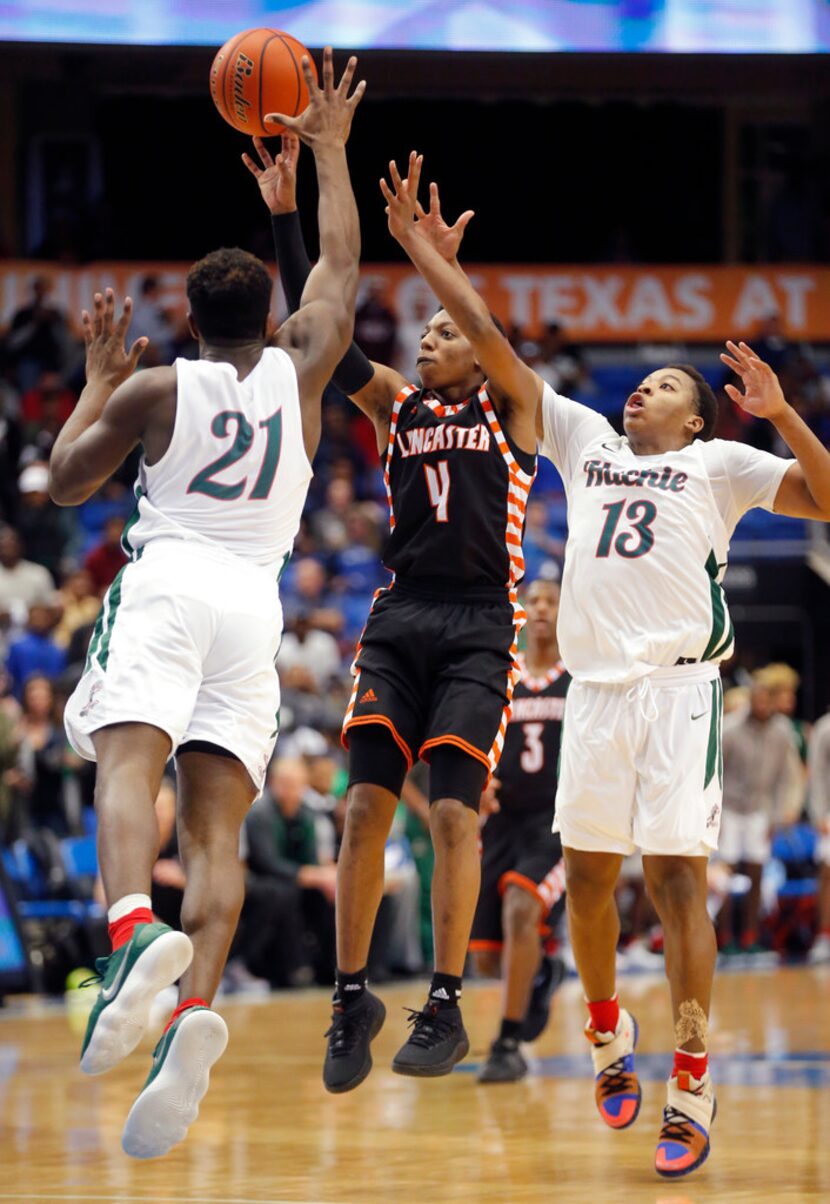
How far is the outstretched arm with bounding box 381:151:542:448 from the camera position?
6719 millimetres

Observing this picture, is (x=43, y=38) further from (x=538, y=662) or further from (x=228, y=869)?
(x=228, y=869)

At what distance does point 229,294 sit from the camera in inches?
235

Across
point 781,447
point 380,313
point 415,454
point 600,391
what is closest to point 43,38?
point 380,313

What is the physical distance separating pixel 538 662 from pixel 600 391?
12.6 m

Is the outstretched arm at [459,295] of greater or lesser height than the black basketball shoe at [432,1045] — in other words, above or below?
above

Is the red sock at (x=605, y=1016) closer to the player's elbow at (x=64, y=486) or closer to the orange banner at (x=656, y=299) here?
the player's elbow at (x=64, y=486)

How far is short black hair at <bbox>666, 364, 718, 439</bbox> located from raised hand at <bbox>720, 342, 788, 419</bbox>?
1.46 ft

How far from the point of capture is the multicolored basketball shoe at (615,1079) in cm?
748

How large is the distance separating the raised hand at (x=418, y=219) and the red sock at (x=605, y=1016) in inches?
111

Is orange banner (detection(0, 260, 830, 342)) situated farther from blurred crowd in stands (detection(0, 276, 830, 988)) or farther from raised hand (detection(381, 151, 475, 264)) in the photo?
raised hand (detection(381, 151, 475, 264))

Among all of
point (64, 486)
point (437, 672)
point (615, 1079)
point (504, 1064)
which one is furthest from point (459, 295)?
point (504, 1064)

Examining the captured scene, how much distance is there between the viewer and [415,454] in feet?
23.0

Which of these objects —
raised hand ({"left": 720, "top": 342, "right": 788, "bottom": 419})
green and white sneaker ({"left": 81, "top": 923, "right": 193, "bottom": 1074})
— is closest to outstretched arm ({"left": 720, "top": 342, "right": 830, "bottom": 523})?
raised hand ({"left": 720, "top": 342, "right": 788, "bottom": 419})

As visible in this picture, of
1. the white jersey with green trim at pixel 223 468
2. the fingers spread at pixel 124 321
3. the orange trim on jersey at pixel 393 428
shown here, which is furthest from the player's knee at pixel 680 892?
the fingers spread at pixel 124 321
